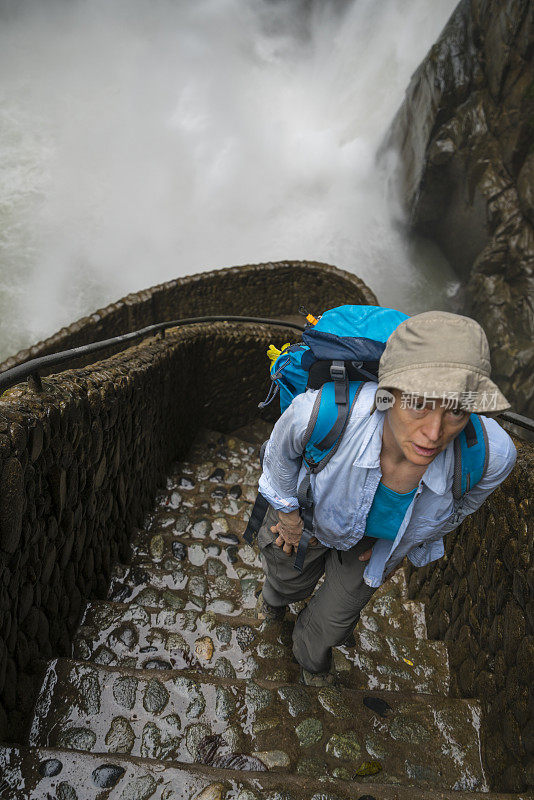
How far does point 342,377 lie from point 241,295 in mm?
6797

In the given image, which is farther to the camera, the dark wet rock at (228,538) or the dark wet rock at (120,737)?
the dark wet rock at (228,538)

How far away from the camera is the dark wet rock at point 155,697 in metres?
2.00

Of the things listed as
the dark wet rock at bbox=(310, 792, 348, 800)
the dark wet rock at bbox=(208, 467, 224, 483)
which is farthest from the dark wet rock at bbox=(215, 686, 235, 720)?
the dark wet rock at bbox=(208, 467, 224, 483)

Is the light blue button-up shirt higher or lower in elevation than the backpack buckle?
lower

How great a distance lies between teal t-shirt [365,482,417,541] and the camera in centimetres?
159

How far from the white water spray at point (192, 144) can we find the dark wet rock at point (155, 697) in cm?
910

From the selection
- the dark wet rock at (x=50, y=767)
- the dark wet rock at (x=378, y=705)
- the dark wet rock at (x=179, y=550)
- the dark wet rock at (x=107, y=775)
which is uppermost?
the dark wet rock at (x=179, y=550)

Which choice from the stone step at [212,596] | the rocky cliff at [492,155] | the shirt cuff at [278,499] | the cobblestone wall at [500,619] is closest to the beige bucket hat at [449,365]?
the shirt cuff at [278,499]

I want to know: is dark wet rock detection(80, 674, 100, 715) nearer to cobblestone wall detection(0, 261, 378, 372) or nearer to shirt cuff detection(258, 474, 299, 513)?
shirt cuff detection(258, 474, 299, 513)

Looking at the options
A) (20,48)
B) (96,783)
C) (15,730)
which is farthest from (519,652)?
(20,48)

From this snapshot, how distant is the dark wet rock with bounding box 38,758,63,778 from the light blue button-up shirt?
1034 mm

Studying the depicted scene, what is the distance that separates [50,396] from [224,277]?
601 cm

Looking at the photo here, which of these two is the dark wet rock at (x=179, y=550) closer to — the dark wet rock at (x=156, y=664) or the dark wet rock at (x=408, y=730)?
the dark wet rock at (x=156, y=664)

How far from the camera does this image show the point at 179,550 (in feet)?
10.7
